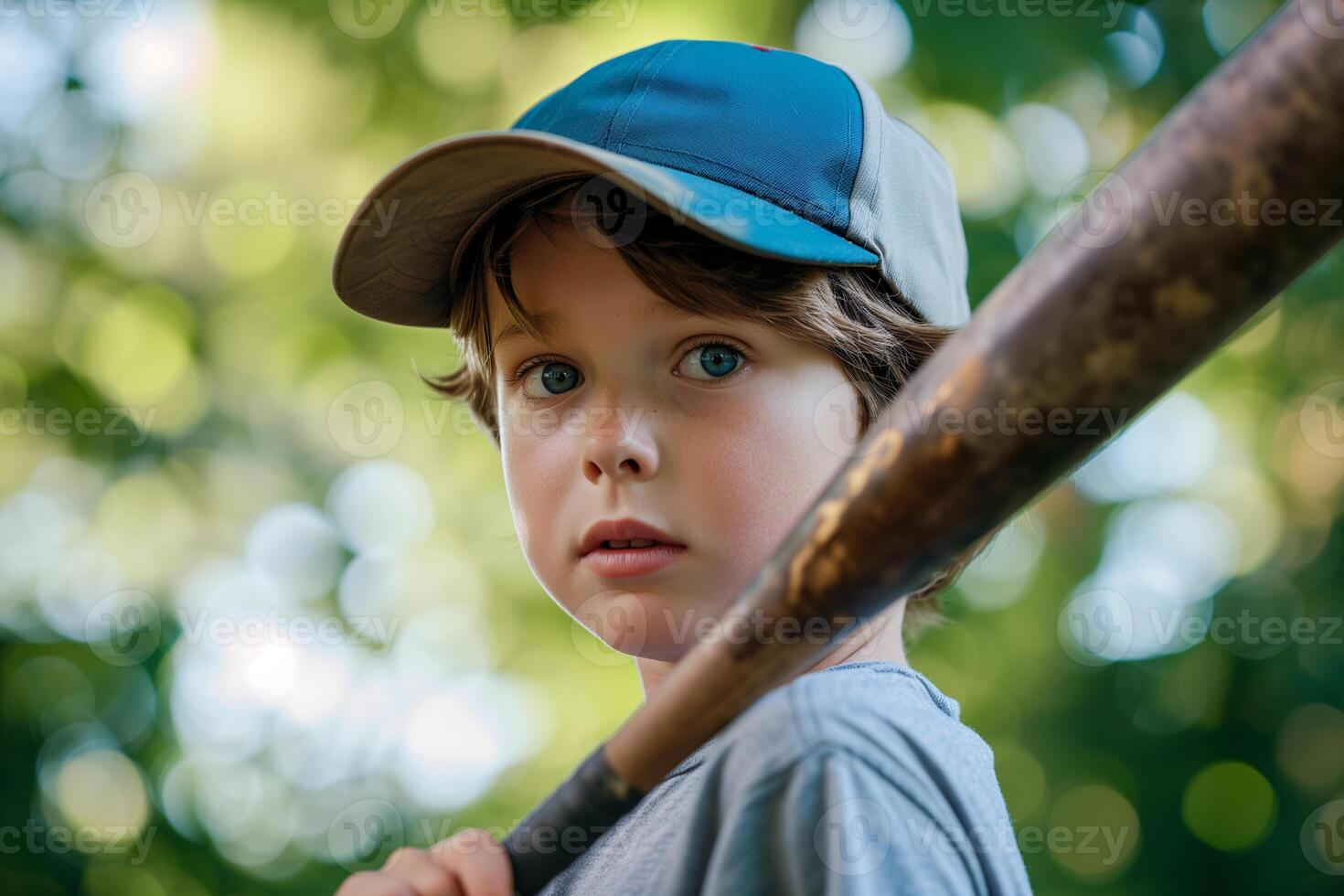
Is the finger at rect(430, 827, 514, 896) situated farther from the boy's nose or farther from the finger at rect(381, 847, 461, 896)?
the boy's nose

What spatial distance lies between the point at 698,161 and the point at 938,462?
0.37 metres

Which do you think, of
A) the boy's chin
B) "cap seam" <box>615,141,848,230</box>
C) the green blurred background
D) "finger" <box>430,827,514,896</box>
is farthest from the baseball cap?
the green blurred background

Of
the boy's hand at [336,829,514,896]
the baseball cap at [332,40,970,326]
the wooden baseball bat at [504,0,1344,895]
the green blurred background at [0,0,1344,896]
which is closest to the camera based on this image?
the wooden baseball bat at [504,0,1344,895]

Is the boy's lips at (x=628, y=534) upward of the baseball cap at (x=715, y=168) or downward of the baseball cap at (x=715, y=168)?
downward

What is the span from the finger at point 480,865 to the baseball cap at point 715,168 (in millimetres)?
358

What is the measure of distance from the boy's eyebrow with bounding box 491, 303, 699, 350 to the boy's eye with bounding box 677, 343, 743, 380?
0.08ft

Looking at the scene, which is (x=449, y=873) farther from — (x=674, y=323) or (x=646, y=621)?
(x=674, y=323)

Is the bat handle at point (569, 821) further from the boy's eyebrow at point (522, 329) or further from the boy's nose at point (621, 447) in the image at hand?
the boy's eyebrow at point (522, 329)

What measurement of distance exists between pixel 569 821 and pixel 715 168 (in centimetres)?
42

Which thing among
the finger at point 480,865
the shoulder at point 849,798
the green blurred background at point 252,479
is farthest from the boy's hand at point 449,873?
the green blurred background at point 252,479

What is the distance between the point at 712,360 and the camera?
787 mm

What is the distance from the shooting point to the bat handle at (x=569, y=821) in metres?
0.60

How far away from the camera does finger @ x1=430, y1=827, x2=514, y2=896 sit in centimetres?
63

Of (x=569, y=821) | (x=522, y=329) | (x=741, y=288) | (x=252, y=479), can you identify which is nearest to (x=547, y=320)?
(x=522, y=329)
